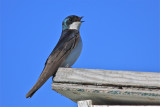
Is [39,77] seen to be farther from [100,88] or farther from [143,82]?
[143,82]

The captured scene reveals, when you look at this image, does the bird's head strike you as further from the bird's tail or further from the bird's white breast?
the bird's tail

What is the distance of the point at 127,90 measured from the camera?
69.0 inches

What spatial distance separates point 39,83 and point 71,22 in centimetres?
198

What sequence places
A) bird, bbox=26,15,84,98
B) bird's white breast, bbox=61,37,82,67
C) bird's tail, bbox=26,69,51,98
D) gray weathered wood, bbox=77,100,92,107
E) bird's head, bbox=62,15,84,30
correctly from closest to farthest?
gray weathered wood, bbox=77,100,92,107 → bird's tail, bbox=26,69,51,98 → bird, bbox=26,15,84,98 → bird's white breast, bbox=61,37,82,67 → bird's head, bbox=62,15,84,30

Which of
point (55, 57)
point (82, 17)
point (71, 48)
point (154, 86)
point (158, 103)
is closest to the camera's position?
point (154, 86)

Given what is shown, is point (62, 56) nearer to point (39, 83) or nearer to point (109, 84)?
point (39, 83)

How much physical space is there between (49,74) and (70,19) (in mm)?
1848

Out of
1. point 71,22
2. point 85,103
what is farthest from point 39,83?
point 71,22

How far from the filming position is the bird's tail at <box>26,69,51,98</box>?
2.21 metres

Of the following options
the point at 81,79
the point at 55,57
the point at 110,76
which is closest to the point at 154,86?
the point at 110,76

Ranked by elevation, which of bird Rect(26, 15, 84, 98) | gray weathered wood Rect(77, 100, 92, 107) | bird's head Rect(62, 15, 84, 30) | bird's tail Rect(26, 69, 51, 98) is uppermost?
bird's head Rect(62, 15, 84, 30)

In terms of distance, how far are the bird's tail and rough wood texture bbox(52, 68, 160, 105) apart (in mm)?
391

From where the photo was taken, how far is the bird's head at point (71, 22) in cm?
411

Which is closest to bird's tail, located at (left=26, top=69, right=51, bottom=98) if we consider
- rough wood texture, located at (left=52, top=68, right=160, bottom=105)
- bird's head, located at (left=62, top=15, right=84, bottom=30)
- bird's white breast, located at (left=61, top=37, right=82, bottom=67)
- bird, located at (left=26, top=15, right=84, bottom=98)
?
bird, located at (left=26, top=15, right=84, bottom=98)
